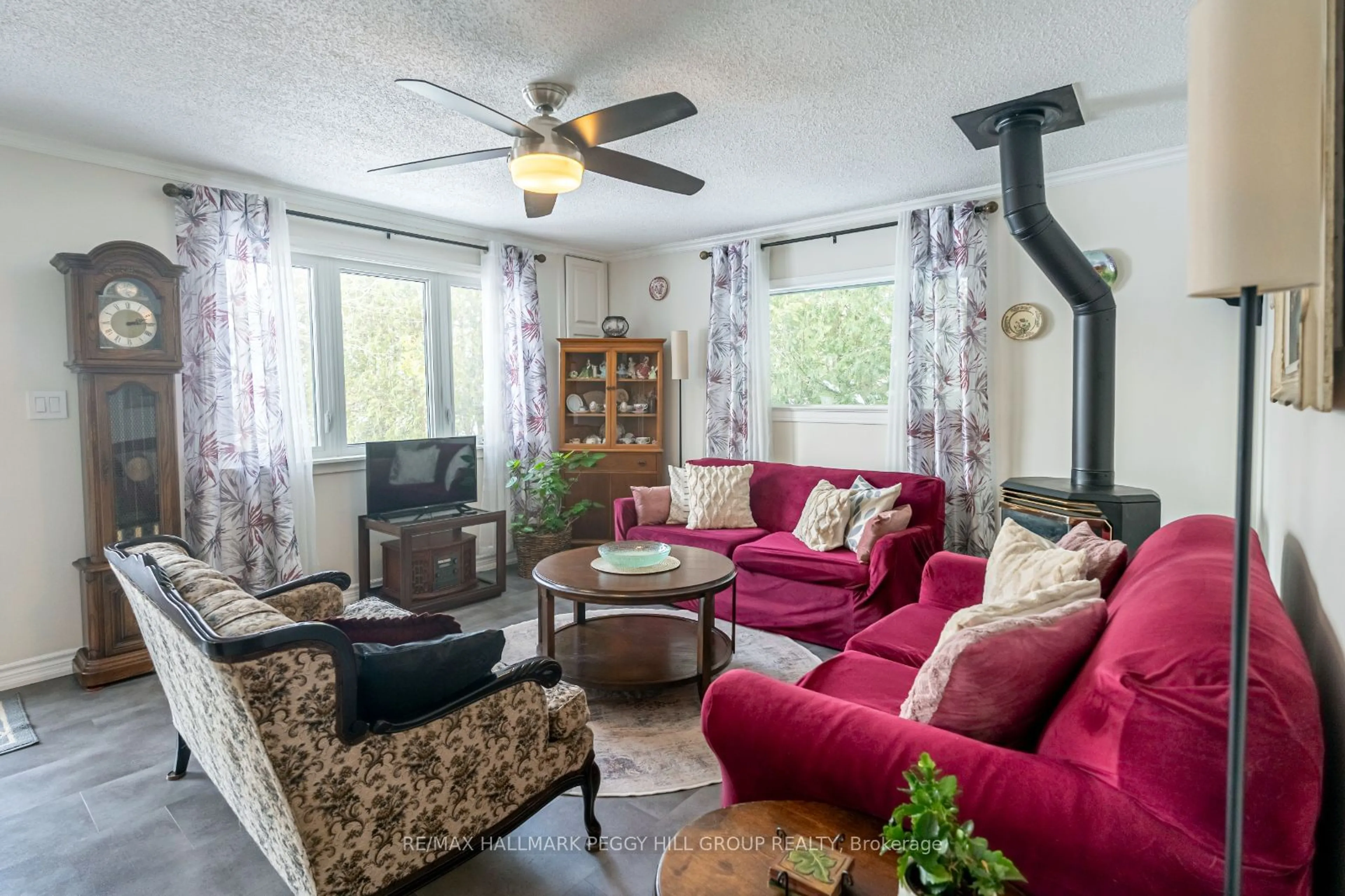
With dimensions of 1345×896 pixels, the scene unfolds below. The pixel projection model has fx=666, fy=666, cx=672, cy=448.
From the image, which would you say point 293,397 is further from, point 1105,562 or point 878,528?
point 1105,562

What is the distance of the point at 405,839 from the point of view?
5.16 ft

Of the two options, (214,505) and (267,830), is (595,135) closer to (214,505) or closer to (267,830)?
(267,830)

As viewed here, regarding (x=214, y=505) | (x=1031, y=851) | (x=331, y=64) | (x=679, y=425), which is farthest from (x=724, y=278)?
(x=1031, y=851)

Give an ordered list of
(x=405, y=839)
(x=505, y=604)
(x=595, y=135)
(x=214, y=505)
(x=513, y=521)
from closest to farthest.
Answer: (x=405, y=839)
(x=595, y=135)
(x=214, y=505)
(x=505, y=604)
(x=513, y=521)

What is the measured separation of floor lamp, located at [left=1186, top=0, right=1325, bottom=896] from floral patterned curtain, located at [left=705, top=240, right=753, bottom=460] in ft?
13.5

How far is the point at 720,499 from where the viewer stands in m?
4.37

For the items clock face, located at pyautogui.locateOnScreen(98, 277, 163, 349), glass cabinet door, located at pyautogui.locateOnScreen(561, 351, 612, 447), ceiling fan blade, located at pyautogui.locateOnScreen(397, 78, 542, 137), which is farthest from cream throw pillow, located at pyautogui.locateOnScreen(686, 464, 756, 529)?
clock face, located at pyautogui.locateOnScreen(98, 277, 163, 349)

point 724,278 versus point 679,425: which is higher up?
point 724,278

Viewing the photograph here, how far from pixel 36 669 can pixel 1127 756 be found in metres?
4.36

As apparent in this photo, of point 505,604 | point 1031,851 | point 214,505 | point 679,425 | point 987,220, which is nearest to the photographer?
point 1031,851

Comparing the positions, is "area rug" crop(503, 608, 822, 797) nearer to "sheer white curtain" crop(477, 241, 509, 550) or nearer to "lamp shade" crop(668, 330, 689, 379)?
"sheer white curtain" crop(477, 241, 509, 550)

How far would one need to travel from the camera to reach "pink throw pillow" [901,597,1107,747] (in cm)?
132

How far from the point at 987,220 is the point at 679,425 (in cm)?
269

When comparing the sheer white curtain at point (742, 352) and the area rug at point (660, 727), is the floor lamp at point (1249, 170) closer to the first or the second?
the area rug at point (660, 727)
